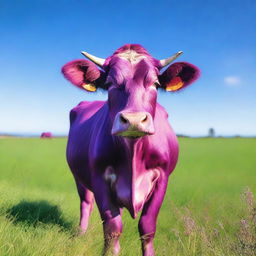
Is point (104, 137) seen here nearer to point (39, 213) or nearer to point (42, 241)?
point (42, 241)

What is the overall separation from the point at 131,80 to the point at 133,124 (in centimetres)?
65

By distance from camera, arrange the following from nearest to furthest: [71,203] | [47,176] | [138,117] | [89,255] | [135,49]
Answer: [138,117]
[89,255]
[135,49]
[71,203]
[47,176]

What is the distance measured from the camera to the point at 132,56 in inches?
151

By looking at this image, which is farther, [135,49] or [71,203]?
[71,203]

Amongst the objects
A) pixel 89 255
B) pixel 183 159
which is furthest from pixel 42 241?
pixel 183 159

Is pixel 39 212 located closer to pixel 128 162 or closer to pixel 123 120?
pixel 128 162

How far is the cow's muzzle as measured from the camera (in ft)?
10.3

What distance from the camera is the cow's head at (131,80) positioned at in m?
3.21

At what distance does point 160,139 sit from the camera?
4102 mm

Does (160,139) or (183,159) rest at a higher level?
(160,139)

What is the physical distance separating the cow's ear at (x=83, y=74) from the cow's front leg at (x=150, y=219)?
1.34 m

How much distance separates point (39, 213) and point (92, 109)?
2027 mm

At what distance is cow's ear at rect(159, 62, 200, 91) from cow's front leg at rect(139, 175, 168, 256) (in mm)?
1067

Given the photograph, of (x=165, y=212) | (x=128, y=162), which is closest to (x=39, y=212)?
(x=165, y=212)
